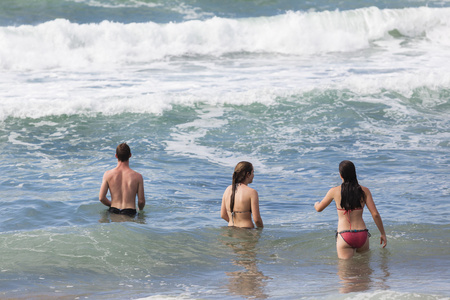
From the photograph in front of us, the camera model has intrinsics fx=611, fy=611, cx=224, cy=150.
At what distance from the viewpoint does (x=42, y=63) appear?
64.1 ft

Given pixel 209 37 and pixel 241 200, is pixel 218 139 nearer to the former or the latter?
pixel 241 200

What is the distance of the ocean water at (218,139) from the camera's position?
21.1ft

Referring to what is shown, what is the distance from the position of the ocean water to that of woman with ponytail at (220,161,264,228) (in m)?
0.19

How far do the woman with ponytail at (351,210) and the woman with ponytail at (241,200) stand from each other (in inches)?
45.3

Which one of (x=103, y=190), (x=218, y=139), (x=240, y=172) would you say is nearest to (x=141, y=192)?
(x=103, y=190)

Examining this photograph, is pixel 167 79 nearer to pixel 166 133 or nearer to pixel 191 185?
pixel 166 133

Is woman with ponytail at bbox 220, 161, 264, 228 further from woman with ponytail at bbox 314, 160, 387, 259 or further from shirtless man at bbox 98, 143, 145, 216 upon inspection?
shirtless man at bbox 98, 143, 145, 216

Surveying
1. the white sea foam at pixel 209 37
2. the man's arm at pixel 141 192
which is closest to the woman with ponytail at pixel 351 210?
the man's arm at pixel 141 192

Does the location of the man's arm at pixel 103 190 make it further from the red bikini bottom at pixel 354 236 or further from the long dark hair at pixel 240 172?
the red bikini bottom at pixel 354 236

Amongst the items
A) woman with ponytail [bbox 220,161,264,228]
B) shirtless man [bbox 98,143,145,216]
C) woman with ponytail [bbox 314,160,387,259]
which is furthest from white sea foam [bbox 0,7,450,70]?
woman with ponytail [bbox 314,160,387,259]

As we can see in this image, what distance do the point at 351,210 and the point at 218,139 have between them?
723cm

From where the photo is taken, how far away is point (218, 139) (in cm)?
1338

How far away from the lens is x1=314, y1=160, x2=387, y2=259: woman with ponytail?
20.4ft

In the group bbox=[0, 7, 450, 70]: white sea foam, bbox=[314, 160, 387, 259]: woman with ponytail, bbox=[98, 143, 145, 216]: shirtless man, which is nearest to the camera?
bbox=[314, 160, 387, 259]: woman with ponytail
